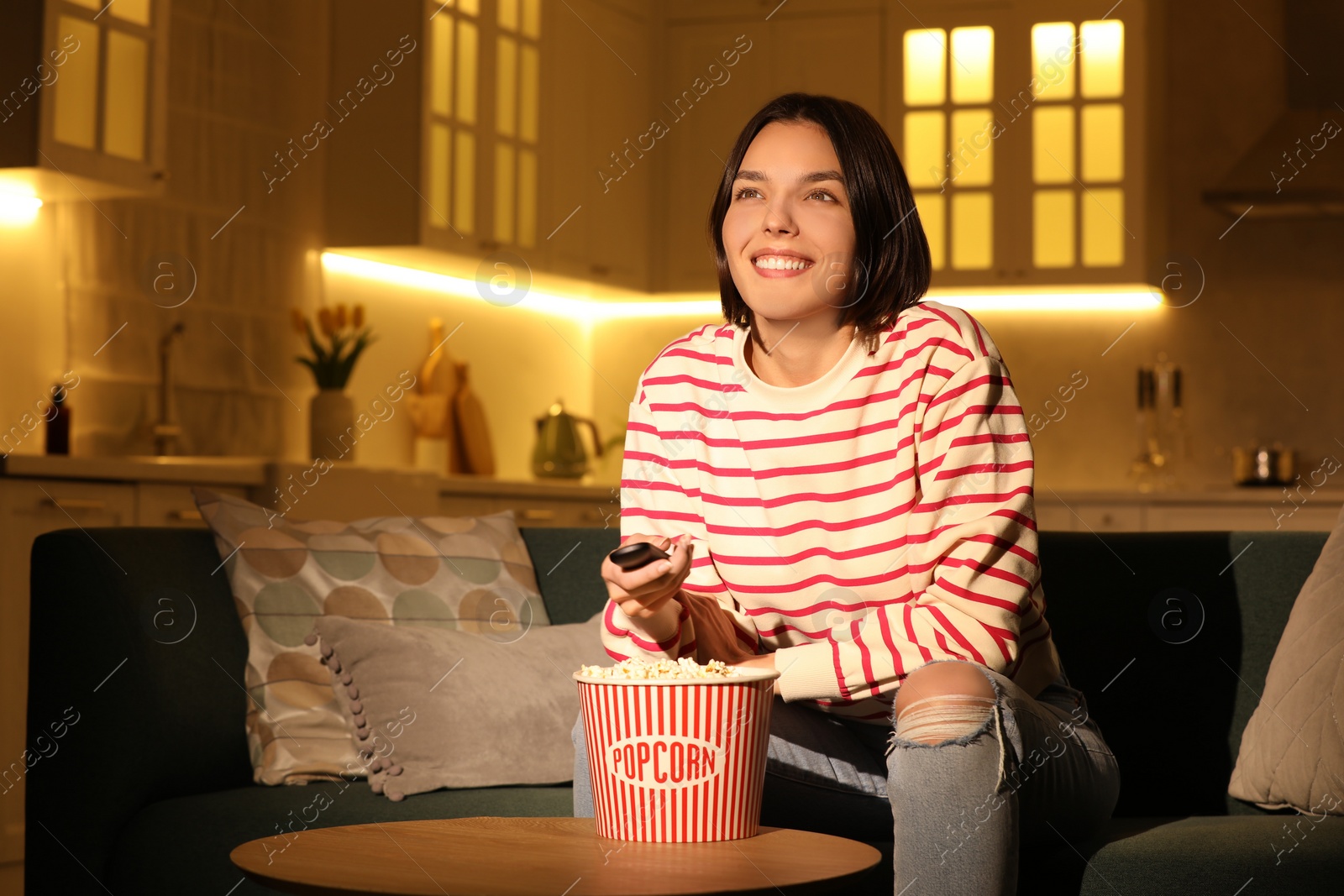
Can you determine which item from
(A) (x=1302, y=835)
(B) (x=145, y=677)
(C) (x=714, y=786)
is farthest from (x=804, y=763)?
(B) (x=145, y=677)

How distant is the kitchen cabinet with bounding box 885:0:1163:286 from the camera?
15.7 feet

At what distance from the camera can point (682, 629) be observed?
145 cm

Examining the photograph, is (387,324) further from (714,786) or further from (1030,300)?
(714,786)

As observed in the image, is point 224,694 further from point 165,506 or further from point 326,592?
point 165,506

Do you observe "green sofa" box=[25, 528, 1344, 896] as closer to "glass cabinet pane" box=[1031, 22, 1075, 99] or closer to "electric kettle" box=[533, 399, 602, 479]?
"electric kettle" box=[533, 399, 602, 479]

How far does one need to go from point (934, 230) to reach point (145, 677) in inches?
142

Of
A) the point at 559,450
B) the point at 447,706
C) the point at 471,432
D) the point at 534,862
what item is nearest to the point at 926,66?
the point at 559,450

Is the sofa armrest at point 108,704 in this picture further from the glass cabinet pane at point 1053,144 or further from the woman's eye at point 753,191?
the glass cabinet pane at point 1053,144

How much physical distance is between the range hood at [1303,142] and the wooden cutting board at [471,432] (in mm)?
2431

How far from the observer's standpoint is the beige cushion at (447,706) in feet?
6.04

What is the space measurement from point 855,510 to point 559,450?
3296mm

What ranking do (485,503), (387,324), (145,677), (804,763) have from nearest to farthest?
(804,763)
(145,677)
(485,503)
(387,324)

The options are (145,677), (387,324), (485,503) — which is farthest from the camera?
(387,324)

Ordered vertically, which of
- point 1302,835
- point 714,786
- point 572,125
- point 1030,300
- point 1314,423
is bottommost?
point 1302,835
